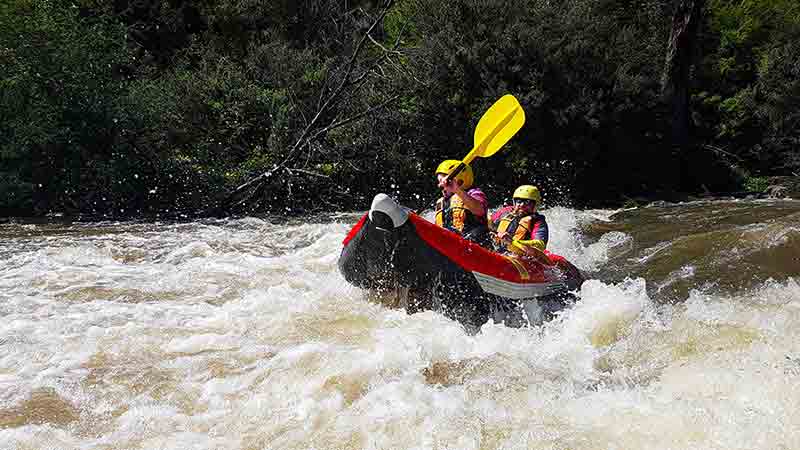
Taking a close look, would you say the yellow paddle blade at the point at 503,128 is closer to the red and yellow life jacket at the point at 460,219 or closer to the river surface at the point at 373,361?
the red and yellow life jacket at the point at 460,219

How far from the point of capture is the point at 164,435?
122 inches

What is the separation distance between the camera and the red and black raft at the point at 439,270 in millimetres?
4438

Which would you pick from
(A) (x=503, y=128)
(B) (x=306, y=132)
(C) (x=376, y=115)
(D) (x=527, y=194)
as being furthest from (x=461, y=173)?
(C) (x=376, y=115)

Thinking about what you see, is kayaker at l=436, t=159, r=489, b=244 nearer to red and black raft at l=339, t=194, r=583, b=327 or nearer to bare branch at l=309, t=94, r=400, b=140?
red and black raft at l=339, t=194, r=583, b=327

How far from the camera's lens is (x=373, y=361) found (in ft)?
12.6

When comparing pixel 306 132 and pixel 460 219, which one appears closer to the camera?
pixel 460 219

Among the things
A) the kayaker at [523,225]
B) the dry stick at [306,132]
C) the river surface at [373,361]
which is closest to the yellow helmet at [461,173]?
the kayaker at [523,225]

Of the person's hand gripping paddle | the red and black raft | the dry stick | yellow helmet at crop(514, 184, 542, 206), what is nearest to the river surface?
the red and black raft

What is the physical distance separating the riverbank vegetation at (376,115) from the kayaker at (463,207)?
574cm

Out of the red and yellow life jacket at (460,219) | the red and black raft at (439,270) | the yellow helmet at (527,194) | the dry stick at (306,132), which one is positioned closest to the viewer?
the red and black raft at (439,270)

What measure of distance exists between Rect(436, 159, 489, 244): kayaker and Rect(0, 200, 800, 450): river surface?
851 mm

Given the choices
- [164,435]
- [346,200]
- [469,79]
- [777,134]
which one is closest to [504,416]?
[164,435]

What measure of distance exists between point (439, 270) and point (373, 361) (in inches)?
36.7

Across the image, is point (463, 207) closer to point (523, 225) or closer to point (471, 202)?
point (471, 202)
